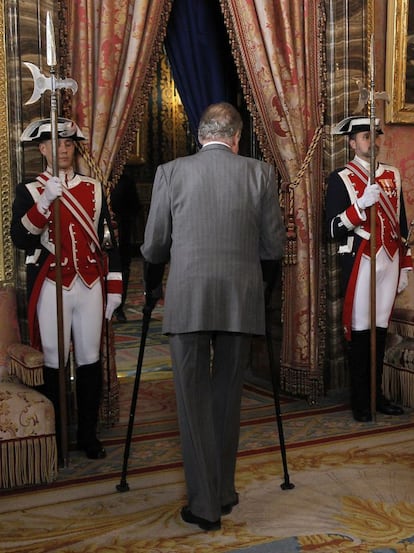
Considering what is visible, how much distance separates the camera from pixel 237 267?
2.57m

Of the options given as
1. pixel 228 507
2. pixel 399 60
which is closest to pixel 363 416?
pixel 228 507

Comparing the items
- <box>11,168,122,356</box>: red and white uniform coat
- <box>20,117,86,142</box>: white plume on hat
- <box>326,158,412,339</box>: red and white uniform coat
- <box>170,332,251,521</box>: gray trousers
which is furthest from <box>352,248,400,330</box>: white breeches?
<box>20,117,86,142</box>: white plume on hat

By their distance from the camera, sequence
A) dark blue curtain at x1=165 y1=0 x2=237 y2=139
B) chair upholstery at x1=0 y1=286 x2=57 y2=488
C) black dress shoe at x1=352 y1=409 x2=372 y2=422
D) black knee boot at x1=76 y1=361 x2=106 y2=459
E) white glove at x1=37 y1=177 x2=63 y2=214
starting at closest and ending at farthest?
chair upholstery at x1=0 y1=286 x2=57 y2=488, white glove at x1=37 y1=177 x2=63 y2=214, black knee boot at x1=76 y1=361 x2=106 y2=459, black dress shoe at x1=352 y1=409 x2=372 y2=422, dark blue curtain at x1=165 y1=0 x2=237 y2=139

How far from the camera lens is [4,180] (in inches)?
142

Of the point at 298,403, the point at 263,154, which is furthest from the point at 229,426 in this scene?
the point at 263,154

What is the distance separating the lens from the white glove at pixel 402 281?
411cm

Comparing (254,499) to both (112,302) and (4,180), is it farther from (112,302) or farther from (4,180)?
(4,180)

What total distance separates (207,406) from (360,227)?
175 cm

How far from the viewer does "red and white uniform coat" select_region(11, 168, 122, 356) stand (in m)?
3.36

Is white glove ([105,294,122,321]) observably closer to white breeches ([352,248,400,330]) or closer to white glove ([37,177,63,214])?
white glove ([37,177,63,214])

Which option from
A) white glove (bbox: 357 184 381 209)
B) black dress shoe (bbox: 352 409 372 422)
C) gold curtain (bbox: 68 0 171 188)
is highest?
gold curtain (bbox: 68 0 171 188)

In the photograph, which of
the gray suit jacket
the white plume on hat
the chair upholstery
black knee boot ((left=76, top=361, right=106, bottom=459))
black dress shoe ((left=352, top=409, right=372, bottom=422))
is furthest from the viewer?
black dress shoe ((left=352, top=409, right=372, bottom=422))

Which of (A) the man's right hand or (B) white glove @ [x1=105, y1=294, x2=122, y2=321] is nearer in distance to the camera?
(A) the man's right hand

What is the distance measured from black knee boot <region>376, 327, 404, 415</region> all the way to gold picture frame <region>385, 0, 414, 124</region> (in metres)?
1.35
